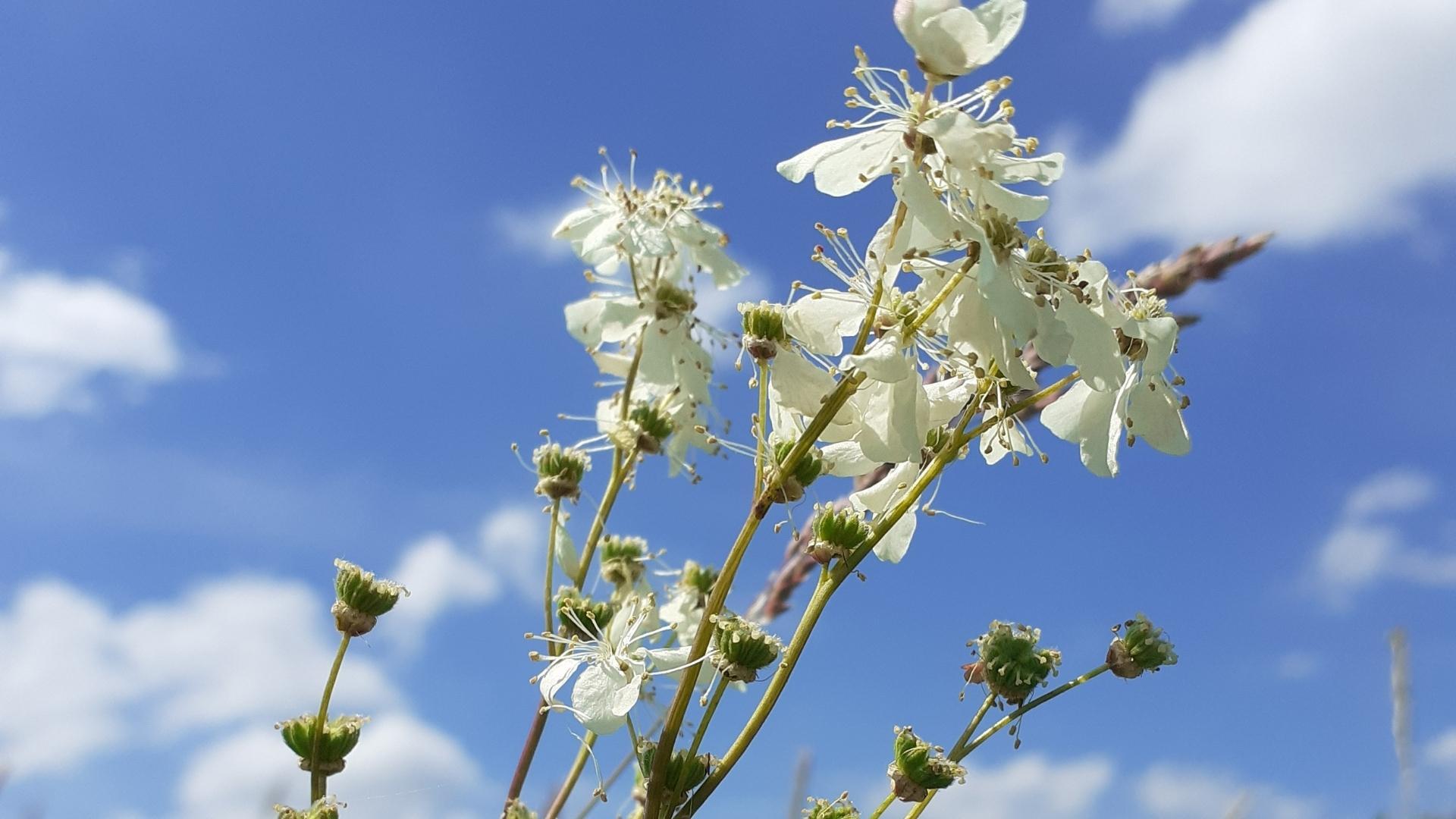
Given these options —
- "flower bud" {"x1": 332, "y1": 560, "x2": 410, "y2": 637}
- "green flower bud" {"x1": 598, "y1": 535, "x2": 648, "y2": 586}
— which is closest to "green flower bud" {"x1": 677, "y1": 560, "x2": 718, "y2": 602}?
"green flower bud" {"x1": 598, "y1": 535, "x2": 648, "y2": 586}


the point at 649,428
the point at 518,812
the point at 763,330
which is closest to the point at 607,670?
the point at 518,812

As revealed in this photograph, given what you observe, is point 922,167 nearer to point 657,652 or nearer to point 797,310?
point 797,310

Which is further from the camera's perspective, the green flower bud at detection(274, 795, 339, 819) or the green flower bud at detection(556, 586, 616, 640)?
the green flower bud at detection(556, 586, 616, 640)

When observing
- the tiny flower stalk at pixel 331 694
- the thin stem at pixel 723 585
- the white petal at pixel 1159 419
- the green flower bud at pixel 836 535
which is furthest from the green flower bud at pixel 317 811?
the white petal at pixel 1159 419

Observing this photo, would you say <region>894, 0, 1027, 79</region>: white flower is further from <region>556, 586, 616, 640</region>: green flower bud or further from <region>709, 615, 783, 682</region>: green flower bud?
<region>556, 586, 616, 640</region>: green flower bud

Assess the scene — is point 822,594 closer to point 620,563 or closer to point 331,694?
point 331,694
